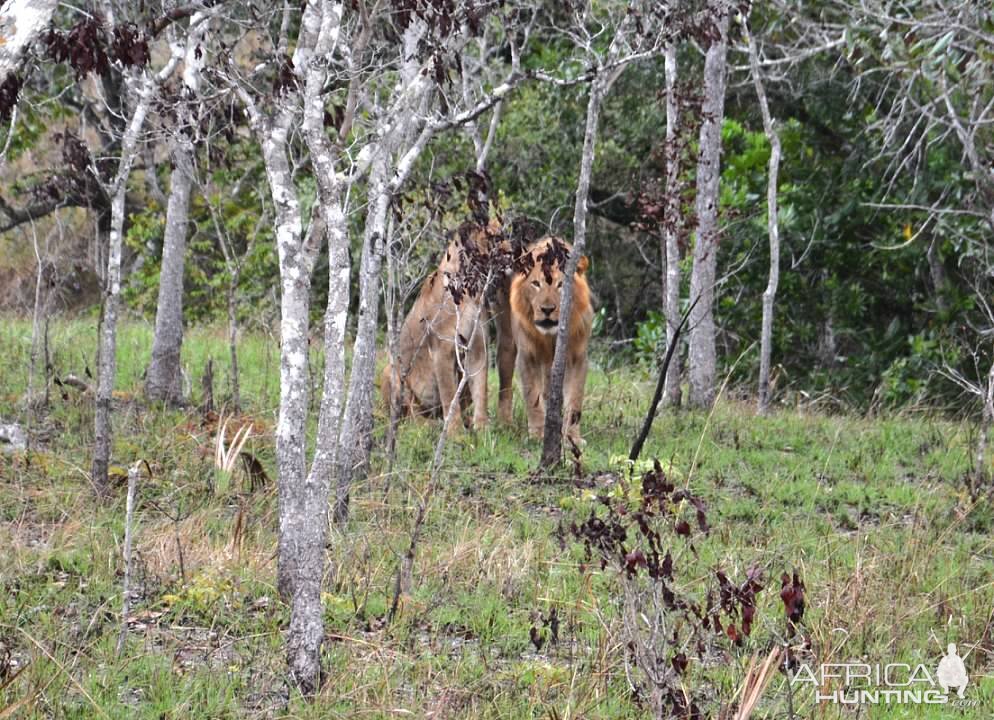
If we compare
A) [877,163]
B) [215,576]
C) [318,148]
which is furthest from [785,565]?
[877,163]

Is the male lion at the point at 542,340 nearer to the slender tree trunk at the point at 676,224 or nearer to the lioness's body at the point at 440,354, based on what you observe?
the lioness's body at the point at 440,354

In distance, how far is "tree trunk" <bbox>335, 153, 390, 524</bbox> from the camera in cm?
791

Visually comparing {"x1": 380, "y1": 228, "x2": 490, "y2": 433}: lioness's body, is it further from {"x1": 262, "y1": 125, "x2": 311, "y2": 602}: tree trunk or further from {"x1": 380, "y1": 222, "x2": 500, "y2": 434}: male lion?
{"x1": 262, "y1": 125, "x2": 311, "y2": 602}: tree trunk

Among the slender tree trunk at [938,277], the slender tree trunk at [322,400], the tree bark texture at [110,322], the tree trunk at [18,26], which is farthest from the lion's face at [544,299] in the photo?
the tree trunk at [18,26]

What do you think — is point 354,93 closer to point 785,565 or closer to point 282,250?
point 282,250

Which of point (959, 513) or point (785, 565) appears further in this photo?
point (959, 513)

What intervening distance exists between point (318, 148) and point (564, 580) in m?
2.87

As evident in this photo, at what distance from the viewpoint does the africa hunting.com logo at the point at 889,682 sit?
5785mm

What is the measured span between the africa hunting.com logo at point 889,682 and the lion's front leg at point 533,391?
5322mm

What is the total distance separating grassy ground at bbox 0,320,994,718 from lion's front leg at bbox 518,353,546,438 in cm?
28

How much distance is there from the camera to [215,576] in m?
7.08

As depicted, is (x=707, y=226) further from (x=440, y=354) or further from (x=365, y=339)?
(x=365, y=339)

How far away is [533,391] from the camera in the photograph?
11.4 metres

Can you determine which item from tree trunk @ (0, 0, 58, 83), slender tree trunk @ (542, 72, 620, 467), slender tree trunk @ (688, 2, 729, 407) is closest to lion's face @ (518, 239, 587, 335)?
slender tree trunk @ (542, 72, 620, 467)
